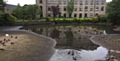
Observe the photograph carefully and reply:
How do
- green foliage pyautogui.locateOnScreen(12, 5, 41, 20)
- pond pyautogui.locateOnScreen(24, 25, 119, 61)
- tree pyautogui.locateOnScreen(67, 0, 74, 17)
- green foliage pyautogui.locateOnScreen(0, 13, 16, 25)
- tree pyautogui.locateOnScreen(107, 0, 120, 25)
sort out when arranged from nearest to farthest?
pond pyautogui.locateOnScreen(24, 25, 119, 61) < green foliage pyautogui.locateOnScreen(0, 13, 16, 25) < tree pyautogui.locateOnScreen(107, 0, 120, 25) < green foliage pyautogui.locateOnScreen(12, 5, 41, 20) < tree pyautogui.locateOnScreen(67, 0, 74, 17)

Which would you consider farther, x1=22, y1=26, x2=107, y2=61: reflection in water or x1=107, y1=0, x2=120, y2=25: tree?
x1=107, y1=0, x2=120, y2=25: tree

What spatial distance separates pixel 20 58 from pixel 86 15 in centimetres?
5760

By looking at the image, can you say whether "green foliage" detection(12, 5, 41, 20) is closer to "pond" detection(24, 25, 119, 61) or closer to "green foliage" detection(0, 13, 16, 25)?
"green foliage" detection(0, 13, 16, 25)

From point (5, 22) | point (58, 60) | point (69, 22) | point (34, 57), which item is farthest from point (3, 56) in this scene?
point (69, 22)

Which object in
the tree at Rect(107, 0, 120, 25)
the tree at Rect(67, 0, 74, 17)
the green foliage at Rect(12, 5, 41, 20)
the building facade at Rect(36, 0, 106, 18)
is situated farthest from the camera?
the building facade at Rect(36, 0, 106, 18)

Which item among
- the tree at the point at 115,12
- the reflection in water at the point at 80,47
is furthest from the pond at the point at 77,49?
the tree at the point at 115,12

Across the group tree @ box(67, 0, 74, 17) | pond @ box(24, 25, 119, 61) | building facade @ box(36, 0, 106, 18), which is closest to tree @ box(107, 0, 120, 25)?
pond @ box(24, 25, 119, 61)

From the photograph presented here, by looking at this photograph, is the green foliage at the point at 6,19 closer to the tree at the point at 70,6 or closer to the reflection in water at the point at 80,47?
the reflection in water at the point at 80,47

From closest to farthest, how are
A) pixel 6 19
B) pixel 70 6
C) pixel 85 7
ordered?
pixel 6 19 < pixel 70 6 < pixel 85 7

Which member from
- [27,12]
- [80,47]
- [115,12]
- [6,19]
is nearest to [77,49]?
[80,47]

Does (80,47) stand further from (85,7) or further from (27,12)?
(85,7)

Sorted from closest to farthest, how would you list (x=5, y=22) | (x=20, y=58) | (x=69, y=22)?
1. (x=20, y=58)
2. (x=5, y=22)
3. (x=69, y=22)

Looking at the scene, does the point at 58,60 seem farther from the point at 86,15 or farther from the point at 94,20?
the point at 86,15

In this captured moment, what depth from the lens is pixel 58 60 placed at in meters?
11.4
